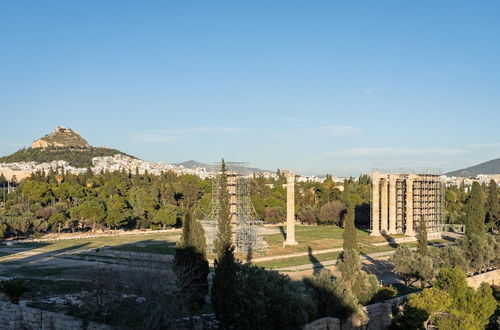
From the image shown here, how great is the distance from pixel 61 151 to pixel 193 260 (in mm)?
151617

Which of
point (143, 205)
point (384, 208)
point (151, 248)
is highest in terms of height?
point (384, 208)

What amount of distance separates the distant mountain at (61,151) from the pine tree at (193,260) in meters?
131

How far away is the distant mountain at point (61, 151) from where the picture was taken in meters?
152

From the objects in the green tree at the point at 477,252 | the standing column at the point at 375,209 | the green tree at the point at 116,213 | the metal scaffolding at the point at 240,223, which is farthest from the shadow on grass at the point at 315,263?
the green tree at the point at 116,213

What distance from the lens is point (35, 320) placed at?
16.1 metres

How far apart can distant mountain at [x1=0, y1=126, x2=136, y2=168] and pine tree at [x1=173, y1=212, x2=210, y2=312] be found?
430 ft

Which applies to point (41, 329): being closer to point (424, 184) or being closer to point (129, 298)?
point (129, 298)

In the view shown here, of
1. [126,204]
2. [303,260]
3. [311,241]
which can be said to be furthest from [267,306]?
[126,204]

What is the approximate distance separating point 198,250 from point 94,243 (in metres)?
26.8

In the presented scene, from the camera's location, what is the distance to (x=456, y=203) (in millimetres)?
63469

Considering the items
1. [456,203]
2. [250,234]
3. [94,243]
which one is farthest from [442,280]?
[456,203]

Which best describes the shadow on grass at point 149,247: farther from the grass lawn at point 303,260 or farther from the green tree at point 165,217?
the green tree at point 165,217

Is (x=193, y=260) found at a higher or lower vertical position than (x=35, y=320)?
higher

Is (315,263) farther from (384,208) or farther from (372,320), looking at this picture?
(384,208)
